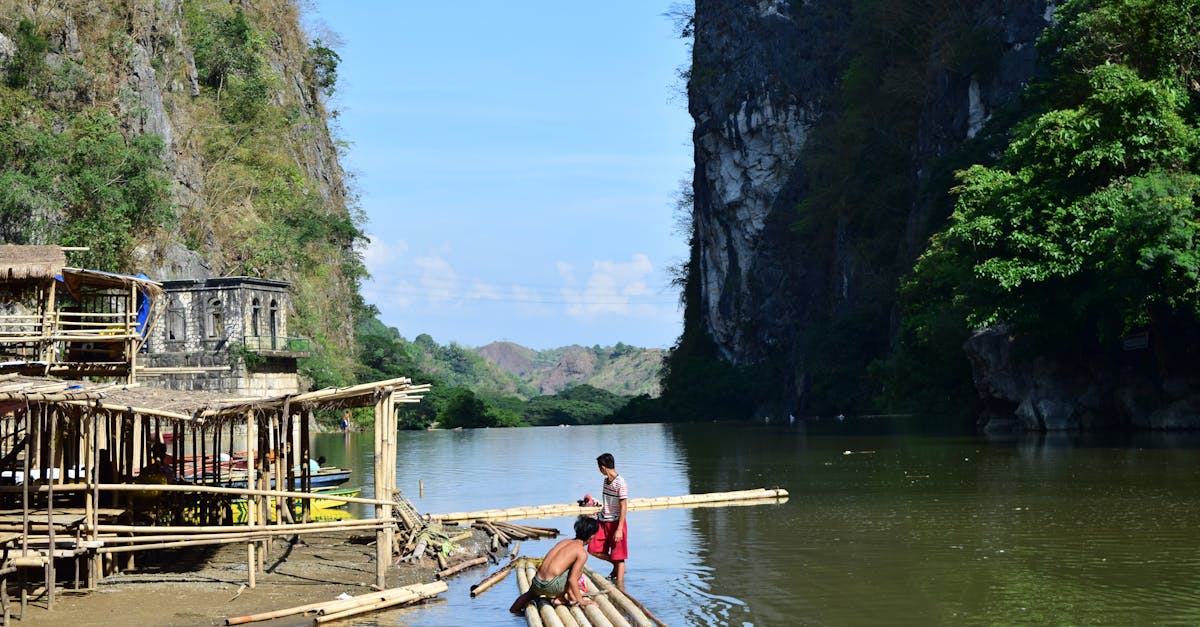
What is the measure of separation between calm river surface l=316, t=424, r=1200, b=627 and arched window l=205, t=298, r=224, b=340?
12.9m

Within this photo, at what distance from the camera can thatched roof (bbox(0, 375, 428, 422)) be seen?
13.4 metres

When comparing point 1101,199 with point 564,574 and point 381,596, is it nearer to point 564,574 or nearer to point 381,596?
point 564,574

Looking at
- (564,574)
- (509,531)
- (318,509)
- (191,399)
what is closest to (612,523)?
(564,574)

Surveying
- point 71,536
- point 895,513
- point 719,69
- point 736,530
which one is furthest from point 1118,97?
point 719,69

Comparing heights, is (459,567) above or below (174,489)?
below

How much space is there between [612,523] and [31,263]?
11.4 meters

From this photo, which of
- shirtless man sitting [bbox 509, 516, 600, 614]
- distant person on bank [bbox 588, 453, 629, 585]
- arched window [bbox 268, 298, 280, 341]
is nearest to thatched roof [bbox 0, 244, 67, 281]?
distant person on bank [bbox 588, 453, 629, 585]

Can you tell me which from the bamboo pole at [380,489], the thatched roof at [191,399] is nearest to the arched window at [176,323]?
the thatched roof at [191,399]

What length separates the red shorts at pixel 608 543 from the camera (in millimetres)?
14094

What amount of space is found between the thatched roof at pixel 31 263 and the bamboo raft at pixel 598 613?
11113 mm

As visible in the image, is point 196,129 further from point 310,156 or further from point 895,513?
point 895,513

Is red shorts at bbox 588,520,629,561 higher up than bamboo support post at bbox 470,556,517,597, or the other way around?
red shorts at bbox 588,520,629,561

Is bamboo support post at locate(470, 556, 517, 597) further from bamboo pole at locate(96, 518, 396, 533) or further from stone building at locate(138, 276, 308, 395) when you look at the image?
stone building at locate(138, 276, 308, 395)

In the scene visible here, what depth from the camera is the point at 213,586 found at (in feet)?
48.3
